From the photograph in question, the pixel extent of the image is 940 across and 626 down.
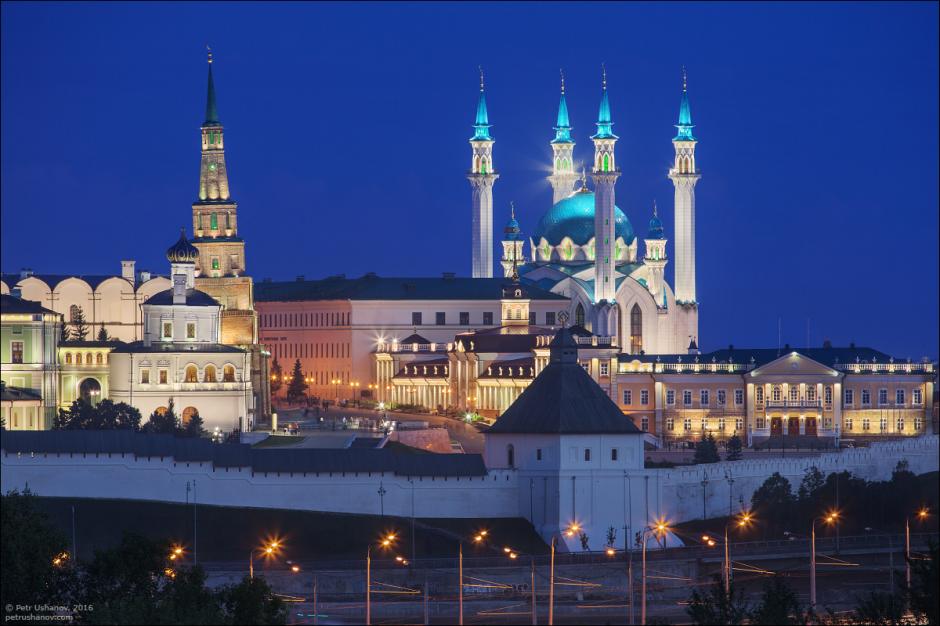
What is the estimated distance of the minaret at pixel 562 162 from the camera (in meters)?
197

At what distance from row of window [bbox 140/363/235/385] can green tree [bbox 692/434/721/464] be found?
21.8m

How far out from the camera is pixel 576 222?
191875 mm

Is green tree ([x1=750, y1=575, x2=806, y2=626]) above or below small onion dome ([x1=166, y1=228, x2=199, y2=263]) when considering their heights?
below

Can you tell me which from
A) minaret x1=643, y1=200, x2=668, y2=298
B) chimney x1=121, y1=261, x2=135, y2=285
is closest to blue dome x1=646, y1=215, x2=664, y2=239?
minaret x1=643, y1=200, x2=668, y2=298

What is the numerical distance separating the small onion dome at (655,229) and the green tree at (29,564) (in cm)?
9835

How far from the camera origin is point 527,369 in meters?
158

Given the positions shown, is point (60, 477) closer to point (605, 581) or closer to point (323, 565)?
point (323, 565)

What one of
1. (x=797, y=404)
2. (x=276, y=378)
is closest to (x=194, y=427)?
(x=797, y=404)

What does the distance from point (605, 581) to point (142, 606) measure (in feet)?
92.8

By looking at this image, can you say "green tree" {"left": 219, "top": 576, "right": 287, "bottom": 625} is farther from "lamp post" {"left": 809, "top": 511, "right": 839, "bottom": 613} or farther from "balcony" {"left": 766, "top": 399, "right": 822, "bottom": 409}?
"balcony" {"left": 766, "top": 399, "right": 822, "bottom": 409}

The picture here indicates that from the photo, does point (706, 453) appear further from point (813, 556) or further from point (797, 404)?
point (813, 556)

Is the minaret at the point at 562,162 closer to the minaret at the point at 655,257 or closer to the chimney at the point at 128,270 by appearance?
the minaret at the point at 655,257

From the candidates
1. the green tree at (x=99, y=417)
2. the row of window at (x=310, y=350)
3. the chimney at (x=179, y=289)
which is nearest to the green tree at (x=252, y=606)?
the green tree at (x=99, y=417)

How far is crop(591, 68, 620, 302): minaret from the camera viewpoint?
582 feet
